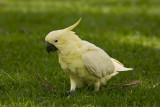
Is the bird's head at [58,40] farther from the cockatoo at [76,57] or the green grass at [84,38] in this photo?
the green grass at [84,38]

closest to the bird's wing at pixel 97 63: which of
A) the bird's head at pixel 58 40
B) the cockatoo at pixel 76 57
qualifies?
the cockatoo at pixel 76 57

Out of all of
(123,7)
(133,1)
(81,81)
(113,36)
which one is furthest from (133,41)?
(133,1)

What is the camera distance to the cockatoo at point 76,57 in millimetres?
2998

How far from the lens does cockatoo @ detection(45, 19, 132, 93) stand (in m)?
3.00

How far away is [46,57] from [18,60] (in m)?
0.43

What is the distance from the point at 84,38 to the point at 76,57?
1160mm

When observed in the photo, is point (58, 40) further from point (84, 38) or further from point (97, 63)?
point (84, 38)

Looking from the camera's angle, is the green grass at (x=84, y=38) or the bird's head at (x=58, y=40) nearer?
the bird's head at (x=58, y=40)

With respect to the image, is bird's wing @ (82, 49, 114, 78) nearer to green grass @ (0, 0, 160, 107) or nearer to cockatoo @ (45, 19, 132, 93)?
cockatoo @ (45, 19, 132, 93)

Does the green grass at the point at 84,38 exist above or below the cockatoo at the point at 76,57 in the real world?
below

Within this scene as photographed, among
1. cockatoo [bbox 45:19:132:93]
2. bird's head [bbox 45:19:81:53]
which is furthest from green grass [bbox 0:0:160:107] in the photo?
bird's head [bbox 45:19:81:53]

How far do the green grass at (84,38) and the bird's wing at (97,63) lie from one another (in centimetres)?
24

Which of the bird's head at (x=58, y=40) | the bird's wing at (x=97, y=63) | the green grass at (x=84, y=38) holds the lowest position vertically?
the green grass at (x=84, y=38)

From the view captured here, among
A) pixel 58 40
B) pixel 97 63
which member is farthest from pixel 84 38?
pixel 58 40
